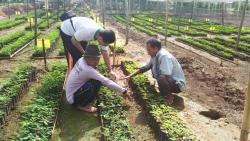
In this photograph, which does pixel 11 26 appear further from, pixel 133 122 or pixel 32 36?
pixel 133 122

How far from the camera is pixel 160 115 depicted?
5188mm

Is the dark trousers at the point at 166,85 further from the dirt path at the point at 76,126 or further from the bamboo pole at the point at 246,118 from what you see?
the bamboo pole at the point at 246,118

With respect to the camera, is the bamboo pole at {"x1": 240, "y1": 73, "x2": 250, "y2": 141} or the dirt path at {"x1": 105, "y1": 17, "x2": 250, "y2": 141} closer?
the bamboo pole at {"x1": 240, "y1": 73, "x2": 250, "y2": 141}

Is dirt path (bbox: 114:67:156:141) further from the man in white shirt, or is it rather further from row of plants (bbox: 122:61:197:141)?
the man in white shirt

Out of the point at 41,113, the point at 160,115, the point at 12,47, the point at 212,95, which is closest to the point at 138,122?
the point at 160,115

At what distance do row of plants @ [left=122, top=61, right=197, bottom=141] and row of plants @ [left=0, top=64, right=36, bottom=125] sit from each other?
249cm

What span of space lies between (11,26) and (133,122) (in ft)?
58.8

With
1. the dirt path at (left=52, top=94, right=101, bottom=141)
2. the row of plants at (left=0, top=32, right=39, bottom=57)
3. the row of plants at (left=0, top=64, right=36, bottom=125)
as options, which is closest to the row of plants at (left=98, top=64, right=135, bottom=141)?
the dirt path at (left=52, top=94, right=101, bottom=141)

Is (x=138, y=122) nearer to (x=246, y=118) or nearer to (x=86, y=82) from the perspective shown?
(x=86, y=82)

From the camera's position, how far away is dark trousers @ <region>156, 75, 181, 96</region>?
20.2 ft

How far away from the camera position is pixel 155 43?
20.1 ft

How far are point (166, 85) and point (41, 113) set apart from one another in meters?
2.47

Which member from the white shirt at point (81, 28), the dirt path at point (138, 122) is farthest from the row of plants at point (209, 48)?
the white shirt at point (81, 28)

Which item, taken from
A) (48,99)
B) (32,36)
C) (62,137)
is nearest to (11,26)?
(32,36)
